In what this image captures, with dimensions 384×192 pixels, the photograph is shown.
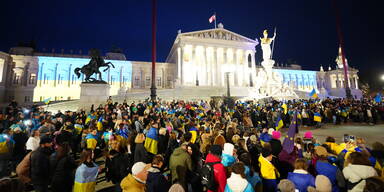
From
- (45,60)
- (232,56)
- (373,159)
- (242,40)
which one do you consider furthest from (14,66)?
(373,159)

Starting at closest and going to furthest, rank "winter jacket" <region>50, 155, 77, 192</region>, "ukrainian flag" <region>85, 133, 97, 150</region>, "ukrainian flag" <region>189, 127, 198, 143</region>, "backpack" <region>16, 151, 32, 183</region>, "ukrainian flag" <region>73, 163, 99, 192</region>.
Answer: "ukrainian flag" <region>73, 163, 99, 192</region> → "winter jacket" <region>50, 155, 77, 192</region> → "backpack" <region>16, 151, 32, 183</region> → "ukrainian flag" <region>85, 133, 97, 150</region> → "ukrainian flag" <region>189, 127, 198, 143</region>

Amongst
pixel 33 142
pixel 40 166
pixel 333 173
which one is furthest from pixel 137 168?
pixel 33 142

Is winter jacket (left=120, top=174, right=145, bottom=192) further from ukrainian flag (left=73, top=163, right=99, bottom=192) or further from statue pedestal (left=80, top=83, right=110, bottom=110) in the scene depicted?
statue pedestal (left=80, top=83, right=110, bottom=110)

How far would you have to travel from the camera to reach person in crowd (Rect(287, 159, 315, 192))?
2.71 metres

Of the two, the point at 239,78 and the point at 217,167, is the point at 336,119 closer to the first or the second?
the point at 217,167

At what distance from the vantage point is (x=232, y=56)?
44.5 m

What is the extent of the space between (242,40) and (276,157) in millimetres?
44028

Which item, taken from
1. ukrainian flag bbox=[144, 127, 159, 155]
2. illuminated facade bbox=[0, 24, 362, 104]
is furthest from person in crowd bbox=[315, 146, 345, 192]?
illuminated facade bbox=[0, 24, 362, 104]

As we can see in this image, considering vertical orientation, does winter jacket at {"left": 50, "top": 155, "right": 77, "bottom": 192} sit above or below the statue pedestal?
below

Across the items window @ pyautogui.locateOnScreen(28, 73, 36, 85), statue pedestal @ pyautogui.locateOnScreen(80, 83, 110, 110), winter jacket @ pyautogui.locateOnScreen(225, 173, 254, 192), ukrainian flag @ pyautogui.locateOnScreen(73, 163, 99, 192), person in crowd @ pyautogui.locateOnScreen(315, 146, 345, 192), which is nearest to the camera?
winter jacket @ pyautogui.locateOnScreen(225, 173, 254, 192)

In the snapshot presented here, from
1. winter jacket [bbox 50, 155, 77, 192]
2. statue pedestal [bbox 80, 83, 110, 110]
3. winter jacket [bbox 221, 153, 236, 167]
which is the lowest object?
winter jacket [bbox 50, 155, 77, 192]

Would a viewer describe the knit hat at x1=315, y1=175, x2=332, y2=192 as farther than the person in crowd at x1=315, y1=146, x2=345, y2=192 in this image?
No

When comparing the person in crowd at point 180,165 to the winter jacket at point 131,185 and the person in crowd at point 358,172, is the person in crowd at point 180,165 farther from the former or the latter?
the person in crowd at point 358,172

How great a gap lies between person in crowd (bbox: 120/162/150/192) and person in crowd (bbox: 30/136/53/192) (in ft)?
7.49
